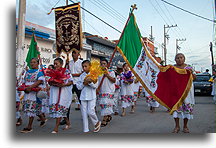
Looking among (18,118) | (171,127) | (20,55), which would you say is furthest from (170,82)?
(20,55)

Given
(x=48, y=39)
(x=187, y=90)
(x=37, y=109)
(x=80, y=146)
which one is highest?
(x=48, y=39)

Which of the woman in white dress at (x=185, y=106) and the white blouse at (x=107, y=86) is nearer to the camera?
the woman in white dress at (x=185, y=106)

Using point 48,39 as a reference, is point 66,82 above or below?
below

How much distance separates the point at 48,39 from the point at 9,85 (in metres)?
9.12

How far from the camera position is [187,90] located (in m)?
4.88

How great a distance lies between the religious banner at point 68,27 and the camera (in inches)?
262

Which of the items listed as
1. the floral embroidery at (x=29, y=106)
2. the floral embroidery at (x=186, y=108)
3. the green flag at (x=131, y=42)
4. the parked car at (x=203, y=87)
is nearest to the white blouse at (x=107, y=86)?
the green flag at (x=131, y=42)

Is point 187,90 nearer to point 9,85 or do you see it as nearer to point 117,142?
point 117,142

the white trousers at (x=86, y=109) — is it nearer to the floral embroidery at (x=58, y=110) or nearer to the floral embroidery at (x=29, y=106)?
the floral embroidery at (x=58, y=110)

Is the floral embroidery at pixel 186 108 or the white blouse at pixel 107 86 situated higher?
the white blouse at pixel 107 86

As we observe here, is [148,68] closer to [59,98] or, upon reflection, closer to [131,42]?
[131,42]

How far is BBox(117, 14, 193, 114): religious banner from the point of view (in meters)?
4.98

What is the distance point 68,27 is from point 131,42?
2.13 meters

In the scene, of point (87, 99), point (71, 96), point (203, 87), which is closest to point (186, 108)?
point (87, 99)
